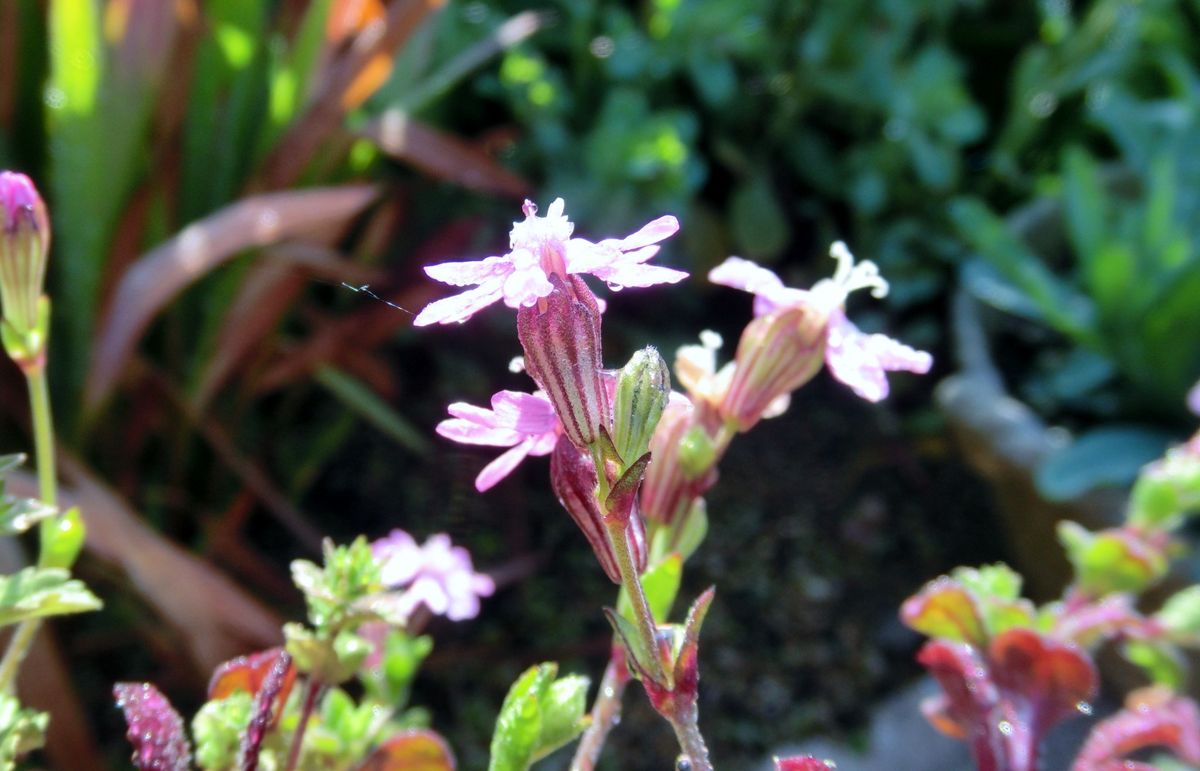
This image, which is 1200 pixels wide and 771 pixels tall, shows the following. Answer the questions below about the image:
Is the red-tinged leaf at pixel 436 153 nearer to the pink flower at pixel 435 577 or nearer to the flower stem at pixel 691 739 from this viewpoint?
the pink flower at pixel 435 577

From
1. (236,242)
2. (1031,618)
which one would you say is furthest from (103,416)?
(1031,618)

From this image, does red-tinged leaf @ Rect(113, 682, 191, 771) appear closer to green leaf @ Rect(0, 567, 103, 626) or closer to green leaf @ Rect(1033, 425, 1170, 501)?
green leaf @ Rect(0, 567, 103, 626)

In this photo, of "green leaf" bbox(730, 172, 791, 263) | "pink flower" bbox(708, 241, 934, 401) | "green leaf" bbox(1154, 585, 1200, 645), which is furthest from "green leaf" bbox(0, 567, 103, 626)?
"green leaf" bbox(730, 172, 791, 263)

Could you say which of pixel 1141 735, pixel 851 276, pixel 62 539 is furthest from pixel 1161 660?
pixel 62 539

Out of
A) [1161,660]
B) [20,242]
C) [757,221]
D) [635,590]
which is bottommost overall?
[1161,660]

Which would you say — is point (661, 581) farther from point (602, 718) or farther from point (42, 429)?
point (42, 429)

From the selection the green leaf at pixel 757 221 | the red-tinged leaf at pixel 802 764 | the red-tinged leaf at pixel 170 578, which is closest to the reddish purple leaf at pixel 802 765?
the red-tinged leaf at pixel 802 764
